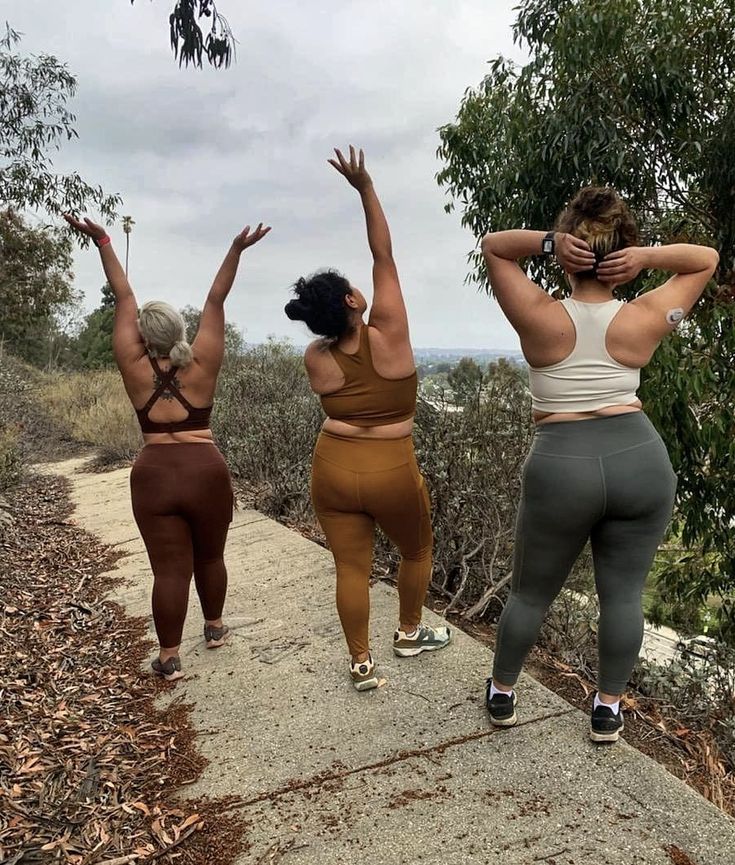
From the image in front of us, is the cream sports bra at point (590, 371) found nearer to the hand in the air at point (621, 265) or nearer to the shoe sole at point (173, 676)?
the hand in the air at point (621, 265)

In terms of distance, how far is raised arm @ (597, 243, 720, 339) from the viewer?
2098mm

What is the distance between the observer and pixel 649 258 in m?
2.13

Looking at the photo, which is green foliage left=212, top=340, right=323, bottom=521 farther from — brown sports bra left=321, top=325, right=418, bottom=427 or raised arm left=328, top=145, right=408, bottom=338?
raised arm left=328, top=145, right=408, bottom=338

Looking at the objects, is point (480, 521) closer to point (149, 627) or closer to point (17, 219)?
point (149, 627)

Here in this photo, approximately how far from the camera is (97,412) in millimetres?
11930

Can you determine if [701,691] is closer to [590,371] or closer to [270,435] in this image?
[590,371]

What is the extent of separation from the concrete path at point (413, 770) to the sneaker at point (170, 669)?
0.05m

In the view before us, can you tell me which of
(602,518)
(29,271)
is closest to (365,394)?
(602,518)

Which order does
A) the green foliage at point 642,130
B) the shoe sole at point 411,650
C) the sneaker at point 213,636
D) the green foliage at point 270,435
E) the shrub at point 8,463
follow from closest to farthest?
the shoe sole at point 411,650 → the sneaker at point 213,636 → the green foliage at point 642,130 → the green foliage at point 270,435 → the shrub at point 8,463

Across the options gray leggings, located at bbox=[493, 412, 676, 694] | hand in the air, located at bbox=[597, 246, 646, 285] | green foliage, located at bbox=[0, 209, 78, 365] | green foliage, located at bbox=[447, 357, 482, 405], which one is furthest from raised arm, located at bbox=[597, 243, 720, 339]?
green foliage, located at bbox=[0, 209, 78, 365]

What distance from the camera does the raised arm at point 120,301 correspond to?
9.55ft

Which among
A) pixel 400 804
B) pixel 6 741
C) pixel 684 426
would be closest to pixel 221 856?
pixel 400 804

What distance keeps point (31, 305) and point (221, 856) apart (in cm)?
1296

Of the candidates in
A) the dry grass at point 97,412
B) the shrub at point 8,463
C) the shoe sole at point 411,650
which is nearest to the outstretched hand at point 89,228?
the shoe sole at point 411,650
